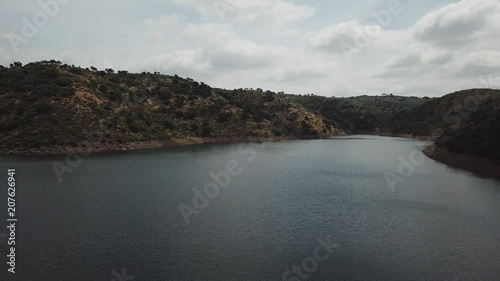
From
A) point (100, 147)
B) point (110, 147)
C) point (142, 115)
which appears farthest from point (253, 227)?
point (142, 115)

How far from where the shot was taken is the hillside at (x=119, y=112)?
90.9 metres

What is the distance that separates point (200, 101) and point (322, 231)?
401 feet

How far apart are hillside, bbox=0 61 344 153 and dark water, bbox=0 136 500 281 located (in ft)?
Result: 109

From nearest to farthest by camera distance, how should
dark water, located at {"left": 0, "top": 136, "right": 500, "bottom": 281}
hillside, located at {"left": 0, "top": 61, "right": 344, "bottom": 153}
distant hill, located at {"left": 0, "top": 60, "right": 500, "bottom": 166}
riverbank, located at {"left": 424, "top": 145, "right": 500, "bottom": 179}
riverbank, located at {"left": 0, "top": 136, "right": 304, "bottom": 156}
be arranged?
dark water, located at {"left": 0, "top": 136, "right": 500, "bottom": 281} < riverbank, located at {"left": 424, "top": 145, "right": 500, "bottom": 179} < riverbank, located at {"left": 0, "top": 136, "right": 304, "bottom": 156} < distant hill, located at {"left": 0, "top": 60, "right": 500, "bottom": 166} < hillside, located at {"left": 0, "top": 61, "right": 344, "bottom": 153}

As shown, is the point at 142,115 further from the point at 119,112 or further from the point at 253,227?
the point at 253,227

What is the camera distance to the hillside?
90.9 meters

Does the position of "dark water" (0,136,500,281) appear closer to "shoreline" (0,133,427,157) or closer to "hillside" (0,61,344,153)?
"shoreline" (0,133,427,157)

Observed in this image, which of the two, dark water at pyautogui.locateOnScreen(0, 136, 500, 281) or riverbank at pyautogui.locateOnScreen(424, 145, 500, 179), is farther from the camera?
riverbank at pyautogui.locateOnScreen(424, 145, 500, 179)

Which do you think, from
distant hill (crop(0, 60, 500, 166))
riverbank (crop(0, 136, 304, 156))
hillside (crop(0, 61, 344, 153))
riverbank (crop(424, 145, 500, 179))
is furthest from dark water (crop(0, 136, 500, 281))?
hillside (crop(0, 61, 344, 153))

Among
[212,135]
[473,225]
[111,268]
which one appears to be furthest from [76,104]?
[473,225]

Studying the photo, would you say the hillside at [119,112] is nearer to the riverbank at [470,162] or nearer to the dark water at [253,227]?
the dark water at [253,227]

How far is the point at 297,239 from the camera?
31156 millimetres

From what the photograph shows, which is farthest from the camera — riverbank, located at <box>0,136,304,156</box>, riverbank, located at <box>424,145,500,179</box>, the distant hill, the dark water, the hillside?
the hillside

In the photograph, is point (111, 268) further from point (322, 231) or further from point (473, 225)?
point (473, 225)
